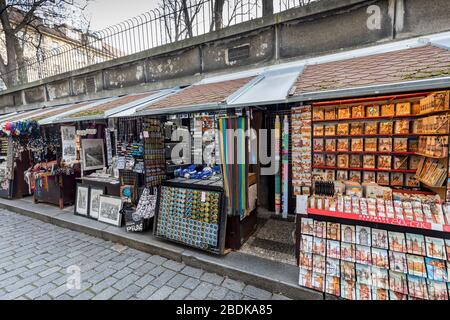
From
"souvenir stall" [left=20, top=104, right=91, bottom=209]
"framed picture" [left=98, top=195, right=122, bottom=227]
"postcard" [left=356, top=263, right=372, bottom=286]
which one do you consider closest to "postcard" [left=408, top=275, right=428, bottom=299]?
"postcard" [left=356, top=263, right=372, bottom=286]

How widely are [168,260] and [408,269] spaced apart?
127 inches

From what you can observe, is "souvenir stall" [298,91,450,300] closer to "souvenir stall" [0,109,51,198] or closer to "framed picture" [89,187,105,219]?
"framed picture" [89,187,105,219]

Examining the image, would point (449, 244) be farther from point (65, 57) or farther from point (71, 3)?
point (71, 3)

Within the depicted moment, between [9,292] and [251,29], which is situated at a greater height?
[251,29]

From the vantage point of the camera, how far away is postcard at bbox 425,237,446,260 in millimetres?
2105

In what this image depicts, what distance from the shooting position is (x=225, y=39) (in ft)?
16.0

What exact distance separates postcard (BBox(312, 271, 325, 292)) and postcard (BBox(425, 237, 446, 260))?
42.1 inches

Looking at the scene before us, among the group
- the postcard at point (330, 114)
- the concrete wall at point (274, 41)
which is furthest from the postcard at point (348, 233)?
the postcard at point (330, 114)

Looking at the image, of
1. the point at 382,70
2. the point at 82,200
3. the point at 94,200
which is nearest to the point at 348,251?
the point at 382,70

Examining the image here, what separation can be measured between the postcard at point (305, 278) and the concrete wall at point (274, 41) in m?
3.68

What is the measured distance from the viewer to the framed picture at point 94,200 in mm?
5098

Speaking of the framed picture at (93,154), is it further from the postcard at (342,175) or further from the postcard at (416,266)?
the postcard at (416,266)

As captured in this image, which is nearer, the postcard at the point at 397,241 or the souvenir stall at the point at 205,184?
the postcard at the point at 397,241
